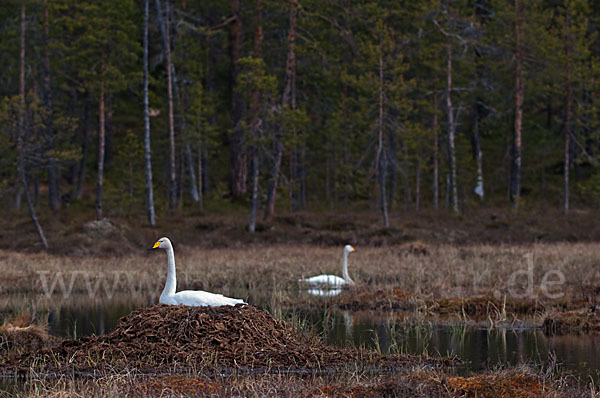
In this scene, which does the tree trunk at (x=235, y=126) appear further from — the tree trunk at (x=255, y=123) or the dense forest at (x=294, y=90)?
the tree trunk at (x=255, y=123)

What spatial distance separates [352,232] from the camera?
36844mm

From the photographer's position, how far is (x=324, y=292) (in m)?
20.1

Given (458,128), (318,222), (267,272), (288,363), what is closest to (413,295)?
(267,272)

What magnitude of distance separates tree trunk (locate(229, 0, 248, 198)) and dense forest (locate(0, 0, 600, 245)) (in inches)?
4.7

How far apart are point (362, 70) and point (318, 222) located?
7327mm

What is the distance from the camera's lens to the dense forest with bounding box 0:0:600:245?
38031 mm

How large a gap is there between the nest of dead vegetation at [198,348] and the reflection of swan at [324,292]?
23.8 ft

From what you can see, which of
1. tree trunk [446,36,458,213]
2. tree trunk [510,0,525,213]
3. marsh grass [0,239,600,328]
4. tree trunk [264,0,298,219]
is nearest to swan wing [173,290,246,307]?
marsh grass [0,239,600,328]

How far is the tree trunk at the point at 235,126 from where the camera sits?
4559 centimetres

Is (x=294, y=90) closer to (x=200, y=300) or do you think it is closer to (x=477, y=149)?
(x=477, y=149)

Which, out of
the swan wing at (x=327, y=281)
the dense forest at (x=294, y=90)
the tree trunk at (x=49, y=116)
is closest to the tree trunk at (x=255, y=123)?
the dense forest at (x=294, y=90)

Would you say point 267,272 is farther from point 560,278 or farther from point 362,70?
point 362,70

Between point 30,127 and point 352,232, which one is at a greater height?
point 30,127

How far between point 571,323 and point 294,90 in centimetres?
2769
